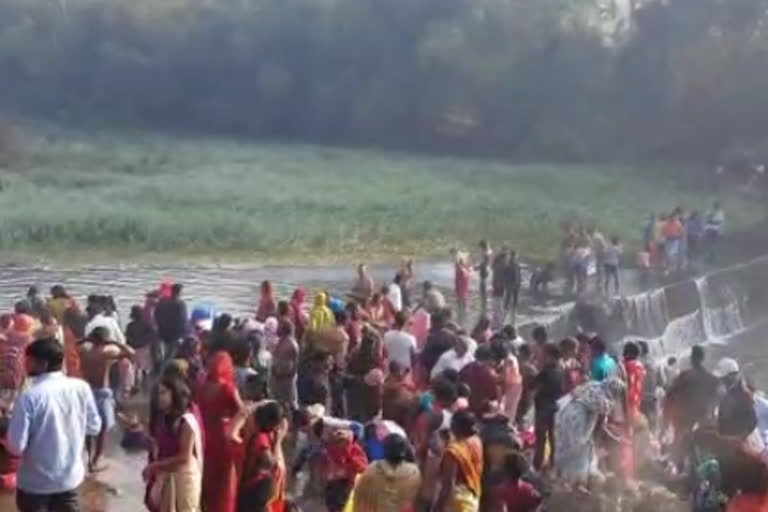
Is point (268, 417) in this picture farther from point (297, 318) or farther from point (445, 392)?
point (297, 318)

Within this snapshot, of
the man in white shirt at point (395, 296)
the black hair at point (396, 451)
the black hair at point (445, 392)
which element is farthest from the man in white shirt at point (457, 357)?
the man in white shirt at point (395, 296)

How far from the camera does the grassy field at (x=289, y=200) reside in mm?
33281

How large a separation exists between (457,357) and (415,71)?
4308cm

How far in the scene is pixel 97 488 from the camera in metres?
11.3

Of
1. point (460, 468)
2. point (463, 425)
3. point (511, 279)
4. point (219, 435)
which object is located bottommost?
point (460, 468)

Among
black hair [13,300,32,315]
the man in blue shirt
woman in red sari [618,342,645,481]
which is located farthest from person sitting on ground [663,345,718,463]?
black hair [13,300,32,315]

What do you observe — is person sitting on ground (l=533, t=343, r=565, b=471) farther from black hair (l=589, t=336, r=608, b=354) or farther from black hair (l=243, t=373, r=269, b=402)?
black hair (l=243, t=373, r=269, b=402)

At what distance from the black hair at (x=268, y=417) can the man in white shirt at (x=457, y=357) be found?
374 cm

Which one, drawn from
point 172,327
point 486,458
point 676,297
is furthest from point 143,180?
point 486,458

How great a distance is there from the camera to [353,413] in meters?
11.8

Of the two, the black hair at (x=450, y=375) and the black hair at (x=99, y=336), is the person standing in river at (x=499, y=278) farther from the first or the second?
the black hair at (x=450, y=375)

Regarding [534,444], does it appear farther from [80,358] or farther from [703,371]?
[80,358]

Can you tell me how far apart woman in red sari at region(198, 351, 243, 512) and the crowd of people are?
0.01m

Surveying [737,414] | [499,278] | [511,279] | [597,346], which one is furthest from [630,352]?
[499,278]
